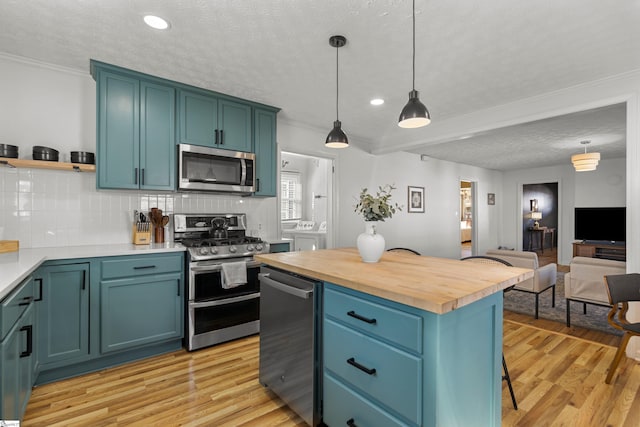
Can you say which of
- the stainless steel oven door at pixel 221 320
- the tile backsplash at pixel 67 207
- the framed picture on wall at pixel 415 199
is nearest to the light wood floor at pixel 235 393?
the stainless steel oven door at pixel 221 320

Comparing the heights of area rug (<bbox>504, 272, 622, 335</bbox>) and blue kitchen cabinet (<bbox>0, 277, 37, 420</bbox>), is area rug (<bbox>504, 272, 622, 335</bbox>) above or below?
Result: below

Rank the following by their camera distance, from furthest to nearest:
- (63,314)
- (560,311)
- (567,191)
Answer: (567,191) → (560,311) → (63,314)

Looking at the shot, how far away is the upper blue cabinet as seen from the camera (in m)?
2.63

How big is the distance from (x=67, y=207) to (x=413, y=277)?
300cm

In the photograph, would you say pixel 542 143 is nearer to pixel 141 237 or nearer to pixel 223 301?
pixel 223 301

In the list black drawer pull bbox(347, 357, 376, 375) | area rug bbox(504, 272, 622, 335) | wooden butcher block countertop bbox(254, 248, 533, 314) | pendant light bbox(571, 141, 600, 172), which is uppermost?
pendant light bbox(571, 141, 600, 172)

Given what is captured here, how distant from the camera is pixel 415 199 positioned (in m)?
6.16

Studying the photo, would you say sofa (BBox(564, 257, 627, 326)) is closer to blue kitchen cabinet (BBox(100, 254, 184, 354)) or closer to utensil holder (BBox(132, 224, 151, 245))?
blue kitchen cabinet (BBox(100, 254, 184, 354))

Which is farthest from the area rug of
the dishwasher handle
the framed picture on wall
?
the dishwasher handle

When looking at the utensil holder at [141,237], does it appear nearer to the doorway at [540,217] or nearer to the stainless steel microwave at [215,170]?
the stainless steel microwave at [215,170]

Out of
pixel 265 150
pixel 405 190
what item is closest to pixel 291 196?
pixel 405 190

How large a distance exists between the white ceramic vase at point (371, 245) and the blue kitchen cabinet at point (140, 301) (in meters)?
1.72

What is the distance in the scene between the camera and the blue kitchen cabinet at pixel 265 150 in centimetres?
350

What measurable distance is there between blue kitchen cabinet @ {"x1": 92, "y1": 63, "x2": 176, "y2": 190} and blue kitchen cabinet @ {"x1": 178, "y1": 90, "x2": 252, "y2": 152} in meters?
0.13
